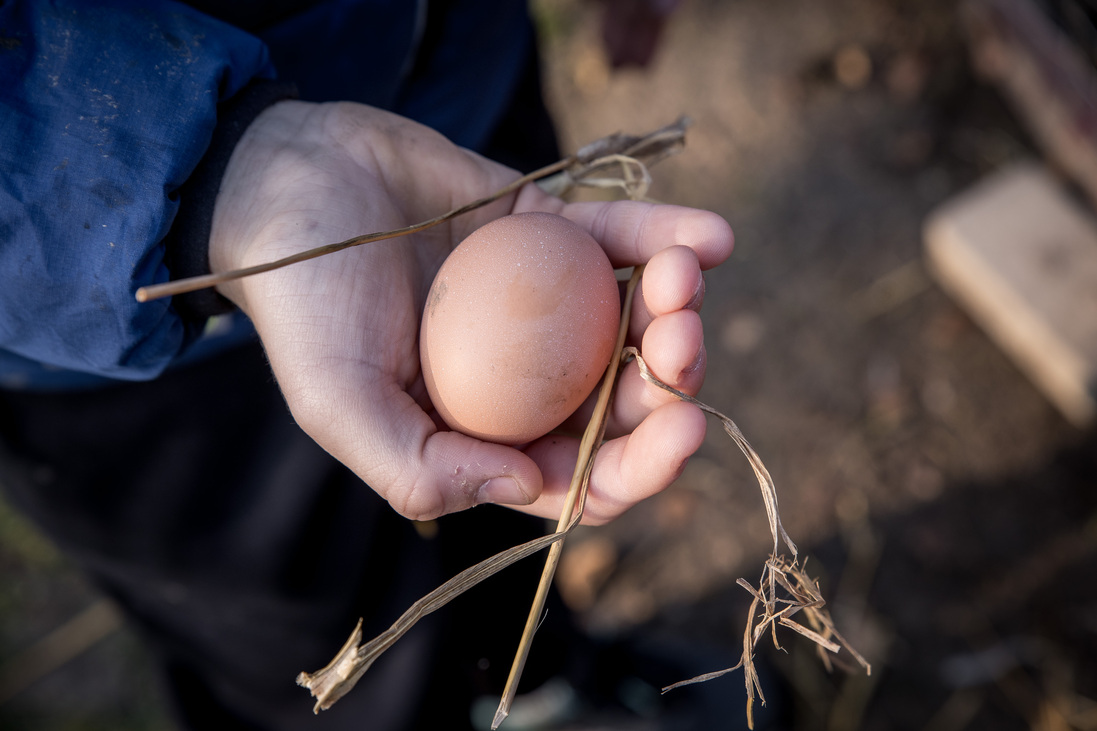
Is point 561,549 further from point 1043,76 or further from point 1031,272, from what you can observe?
point 1043,76

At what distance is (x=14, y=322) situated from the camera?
120 cm

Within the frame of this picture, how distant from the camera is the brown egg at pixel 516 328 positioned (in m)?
1.24

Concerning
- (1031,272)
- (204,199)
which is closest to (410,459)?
(204,199)

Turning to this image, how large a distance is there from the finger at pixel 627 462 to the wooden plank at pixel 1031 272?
7.24 ft

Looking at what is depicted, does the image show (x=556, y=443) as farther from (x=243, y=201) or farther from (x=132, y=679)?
(x=132, y=679)

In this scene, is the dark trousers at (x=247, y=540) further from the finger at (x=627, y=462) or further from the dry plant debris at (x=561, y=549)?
the finger at (x=627, y=462)

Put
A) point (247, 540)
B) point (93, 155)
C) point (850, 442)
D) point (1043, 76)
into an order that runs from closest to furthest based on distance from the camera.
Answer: point (93, 155), point (247, 540), point (850, 442), point (1043, 76)

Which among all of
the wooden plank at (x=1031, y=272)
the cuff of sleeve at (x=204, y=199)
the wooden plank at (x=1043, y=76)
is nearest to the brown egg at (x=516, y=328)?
the cuff of sleeve at (x=204, y=199)

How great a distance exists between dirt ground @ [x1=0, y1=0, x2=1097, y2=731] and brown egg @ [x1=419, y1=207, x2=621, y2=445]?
5.41 feet

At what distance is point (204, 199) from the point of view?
4.18 ft

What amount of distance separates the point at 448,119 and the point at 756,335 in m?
1.74

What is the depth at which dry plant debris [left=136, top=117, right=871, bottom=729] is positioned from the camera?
1.14 meters

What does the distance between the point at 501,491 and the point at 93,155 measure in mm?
819

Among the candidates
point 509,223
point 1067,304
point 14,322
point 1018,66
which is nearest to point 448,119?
point 509,223
